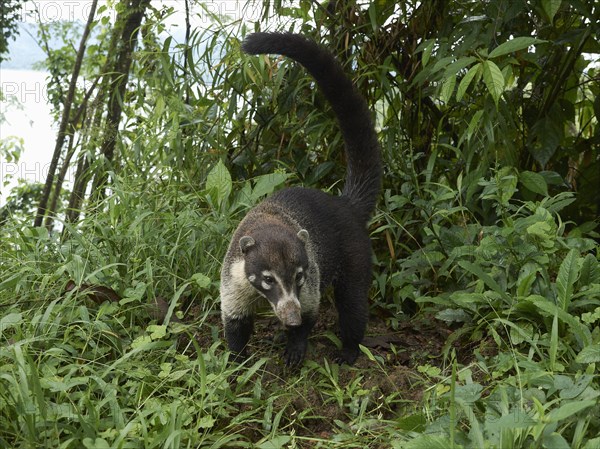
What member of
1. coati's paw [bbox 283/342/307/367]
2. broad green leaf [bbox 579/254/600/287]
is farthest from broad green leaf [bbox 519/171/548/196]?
coati's paw [bbox 283/342/307/367]

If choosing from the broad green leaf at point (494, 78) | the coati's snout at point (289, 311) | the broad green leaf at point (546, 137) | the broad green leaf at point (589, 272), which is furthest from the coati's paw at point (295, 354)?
the broad green leaf at point (546, 137)

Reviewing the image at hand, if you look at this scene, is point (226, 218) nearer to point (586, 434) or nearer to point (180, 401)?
point (180, 401)

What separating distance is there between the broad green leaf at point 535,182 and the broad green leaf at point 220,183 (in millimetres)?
1704

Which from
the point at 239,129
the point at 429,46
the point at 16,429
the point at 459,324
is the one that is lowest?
the point at 16,429

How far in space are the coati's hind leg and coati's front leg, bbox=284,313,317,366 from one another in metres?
0.26

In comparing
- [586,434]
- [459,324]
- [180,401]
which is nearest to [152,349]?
[180,401]

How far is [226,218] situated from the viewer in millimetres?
4621

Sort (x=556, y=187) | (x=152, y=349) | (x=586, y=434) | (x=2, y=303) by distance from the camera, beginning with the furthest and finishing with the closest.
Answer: (x=556, y=187) → (x=2, y=303) → (x=152, y=349) → (x=586, y=434)

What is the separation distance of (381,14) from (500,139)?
1138 millimetres

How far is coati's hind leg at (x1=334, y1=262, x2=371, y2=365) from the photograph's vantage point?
4074mm

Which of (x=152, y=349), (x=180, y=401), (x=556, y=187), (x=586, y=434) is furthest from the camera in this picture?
(x=556, y=187)

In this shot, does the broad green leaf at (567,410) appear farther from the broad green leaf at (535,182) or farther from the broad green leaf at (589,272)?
the broad green leaf at (535,182)

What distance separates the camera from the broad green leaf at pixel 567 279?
140 inches

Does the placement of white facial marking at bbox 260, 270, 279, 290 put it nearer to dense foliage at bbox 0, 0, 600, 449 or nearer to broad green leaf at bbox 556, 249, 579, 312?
dense foliage at bbox 0, 0, 600, 449
